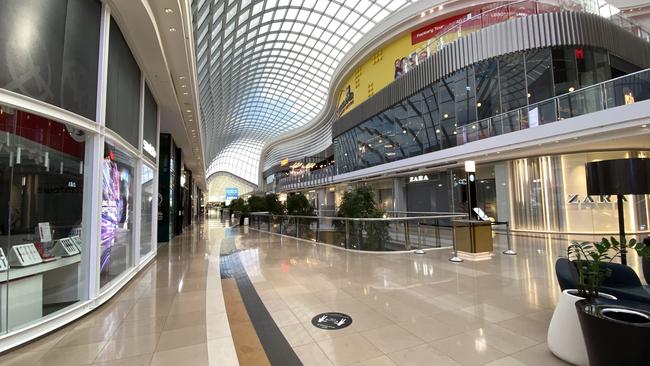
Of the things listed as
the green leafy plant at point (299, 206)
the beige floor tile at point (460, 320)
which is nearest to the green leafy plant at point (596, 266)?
the beige floor tile at point (460, 320)

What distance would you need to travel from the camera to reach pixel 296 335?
11.2 ft

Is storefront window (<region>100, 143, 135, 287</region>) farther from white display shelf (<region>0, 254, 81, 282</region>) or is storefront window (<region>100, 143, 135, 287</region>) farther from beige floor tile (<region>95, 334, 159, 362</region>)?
beige floor tile (<region>95, 334, 159, 362</region>)

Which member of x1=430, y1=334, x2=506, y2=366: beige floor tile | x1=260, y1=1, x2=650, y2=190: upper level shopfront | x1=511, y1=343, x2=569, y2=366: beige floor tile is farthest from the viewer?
x1=260, y1=1, x2=650, y2=190: upper level shopfront

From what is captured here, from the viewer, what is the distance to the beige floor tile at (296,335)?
3242 millimetres

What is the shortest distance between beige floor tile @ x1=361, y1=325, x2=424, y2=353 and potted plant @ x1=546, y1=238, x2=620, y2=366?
121cm

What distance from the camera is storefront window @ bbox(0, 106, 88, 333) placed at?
3434mm

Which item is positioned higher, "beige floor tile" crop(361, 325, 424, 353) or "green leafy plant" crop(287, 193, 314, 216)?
"green leafy plant" crop(287, 193, 314, 216)

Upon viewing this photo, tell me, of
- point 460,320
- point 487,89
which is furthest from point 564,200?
point 460,320

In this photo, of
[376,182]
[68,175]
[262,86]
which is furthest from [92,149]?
[262,86]

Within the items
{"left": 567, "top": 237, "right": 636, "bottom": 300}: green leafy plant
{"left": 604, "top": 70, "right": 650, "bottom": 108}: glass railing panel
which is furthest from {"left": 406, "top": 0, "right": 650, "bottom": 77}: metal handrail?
{"left": 567, "top": 237, "right": 636, "bottom": 300}: green leafy plant

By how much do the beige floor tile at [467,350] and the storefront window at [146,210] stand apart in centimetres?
753

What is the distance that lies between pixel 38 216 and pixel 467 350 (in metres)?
5.26

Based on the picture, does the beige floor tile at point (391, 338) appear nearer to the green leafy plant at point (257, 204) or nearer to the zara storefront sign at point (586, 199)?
the zara storefront sign at point (586, 199)

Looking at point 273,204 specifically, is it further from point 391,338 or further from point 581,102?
point 391,338
